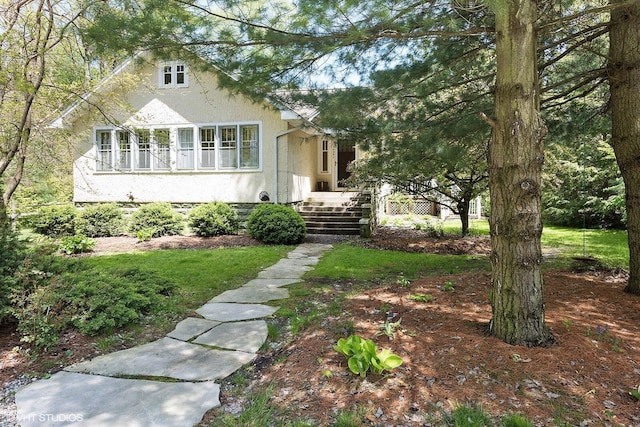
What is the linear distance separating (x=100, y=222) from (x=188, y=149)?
131 inches

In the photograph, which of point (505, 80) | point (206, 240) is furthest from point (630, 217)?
point (206, 240)

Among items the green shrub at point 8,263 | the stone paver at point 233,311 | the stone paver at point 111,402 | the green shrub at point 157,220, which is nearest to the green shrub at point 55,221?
the green shrub at point 157,220

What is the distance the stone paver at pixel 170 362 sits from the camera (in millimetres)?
2959

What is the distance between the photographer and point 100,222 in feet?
38.4

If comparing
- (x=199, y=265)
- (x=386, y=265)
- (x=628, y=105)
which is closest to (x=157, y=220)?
(x=199, y=265)

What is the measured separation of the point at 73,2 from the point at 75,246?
5.58 metres

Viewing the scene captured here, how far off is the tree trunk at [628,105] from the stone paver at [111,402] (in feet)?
15.5

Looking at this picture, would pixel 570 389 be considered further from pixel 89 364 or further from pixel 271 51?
→ pixel 271 51

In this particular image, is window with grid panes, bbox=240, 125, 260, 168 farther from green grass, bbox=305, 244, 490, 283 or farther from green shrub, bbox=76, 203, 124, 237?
green grass, bbox=305, 244, 490, 283

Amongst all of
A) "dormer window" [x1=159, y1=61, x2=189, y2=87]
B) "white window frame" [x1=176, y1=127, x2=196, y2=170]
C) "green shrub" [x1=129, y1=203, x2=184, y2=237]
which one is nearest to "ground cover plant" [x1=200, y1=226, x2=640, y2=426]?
"green shrub" [x1=129, y1=203, x2=184, y2=237]

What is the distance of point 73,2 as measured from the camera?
212 inches

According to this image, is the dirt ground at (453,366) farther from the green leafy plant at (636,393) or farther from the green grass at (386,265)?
the green grass at (386,265)

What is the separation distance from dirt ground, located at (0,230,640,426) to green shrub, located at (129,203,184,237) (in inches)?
310

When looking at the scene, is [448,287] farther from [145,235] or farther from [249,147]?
[249,147]
